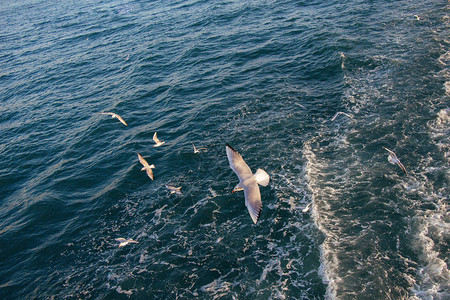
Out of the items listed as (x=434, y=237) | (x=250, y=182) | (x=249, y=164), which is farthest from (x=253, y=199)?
(x=434, y=237)

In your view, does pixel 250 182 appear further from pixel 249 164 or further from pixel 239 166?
pixel 249 164

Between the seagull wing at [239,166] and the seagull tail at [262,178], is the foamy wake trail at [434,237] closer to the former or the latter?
the seagull tail at [262,178]

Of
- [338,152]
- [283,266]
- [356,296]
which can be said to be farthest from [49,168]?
[356,296]

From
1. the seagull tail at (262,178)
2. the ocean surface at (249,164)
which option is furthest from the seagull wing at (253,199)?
the ocean surface at (249,164)

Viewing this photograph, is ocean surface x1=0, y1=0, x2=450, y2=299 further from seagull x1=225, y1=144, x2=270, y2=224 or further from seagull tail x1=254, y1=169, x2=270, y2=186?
seagull tail x1=254, y1=169, x2=270, y2=186

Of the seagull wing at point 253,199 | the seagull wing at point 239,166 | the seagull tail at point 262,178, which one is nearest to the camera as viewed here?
the seagull wing at point 253,199
